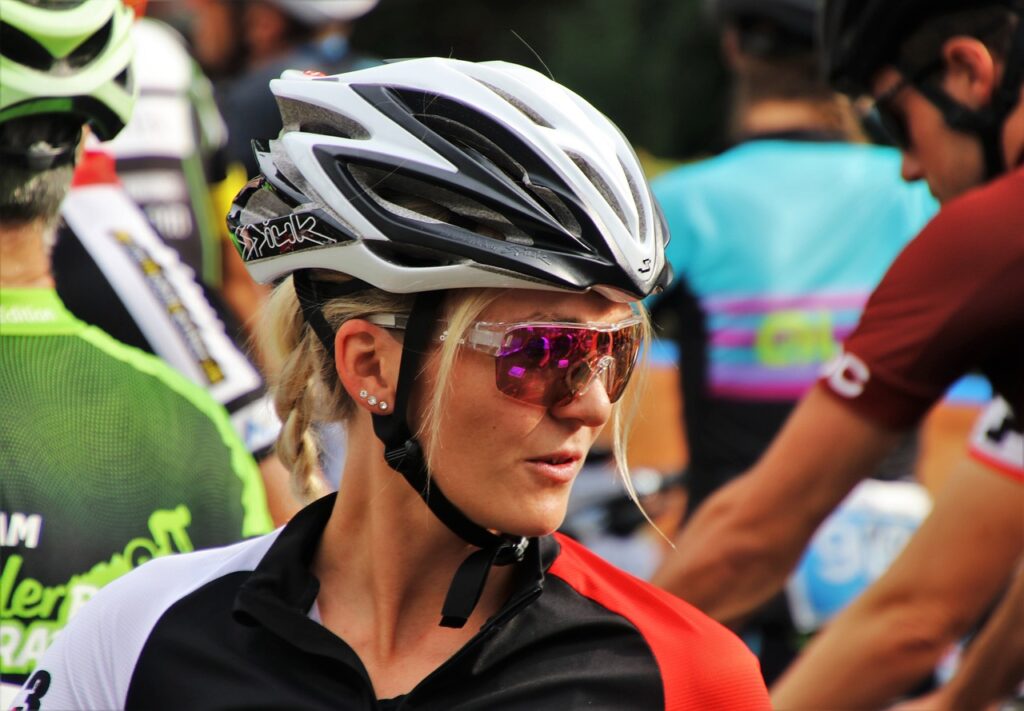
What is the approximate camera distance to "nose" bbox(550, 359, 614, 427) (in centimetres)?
267

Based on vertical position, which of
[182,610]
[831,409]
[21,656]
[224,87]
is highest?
[182,610]

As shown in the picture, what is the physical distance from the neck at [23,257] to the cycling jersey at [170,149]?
2344 mm

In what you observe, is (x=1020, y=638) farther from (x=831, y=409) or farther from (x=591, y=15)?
(x=591, y=15)

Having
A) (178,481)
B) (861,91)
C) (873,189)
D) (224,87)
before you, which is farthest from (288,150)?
(224,87)

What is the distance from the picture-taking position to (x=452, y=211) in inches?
105

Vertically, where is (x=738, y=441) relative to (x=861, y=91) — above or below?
below

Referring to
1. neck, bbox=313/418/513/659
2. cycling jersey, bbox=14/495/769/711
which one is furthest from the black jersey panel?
neck, bbox=313/418/513/659

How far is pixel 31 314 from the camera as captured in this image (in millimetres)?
3117

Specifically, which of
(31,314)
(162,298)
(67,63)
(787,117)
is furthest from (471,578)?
(787,117)

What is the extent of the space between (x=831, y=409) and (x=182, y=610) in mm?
1772

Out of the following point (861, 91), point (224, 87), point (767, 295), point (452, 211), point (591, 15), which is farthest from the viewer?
point (591, 15)

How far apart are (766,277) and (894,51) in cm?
156

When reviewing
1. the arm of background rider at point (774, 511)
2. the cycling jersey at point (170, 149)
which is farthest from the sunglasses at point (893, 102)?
the cycling jersey at point (170, 149)

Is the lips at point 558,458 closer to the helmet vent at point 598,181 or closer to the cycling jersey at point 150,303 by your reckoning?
the helmet vent at point 598,181
